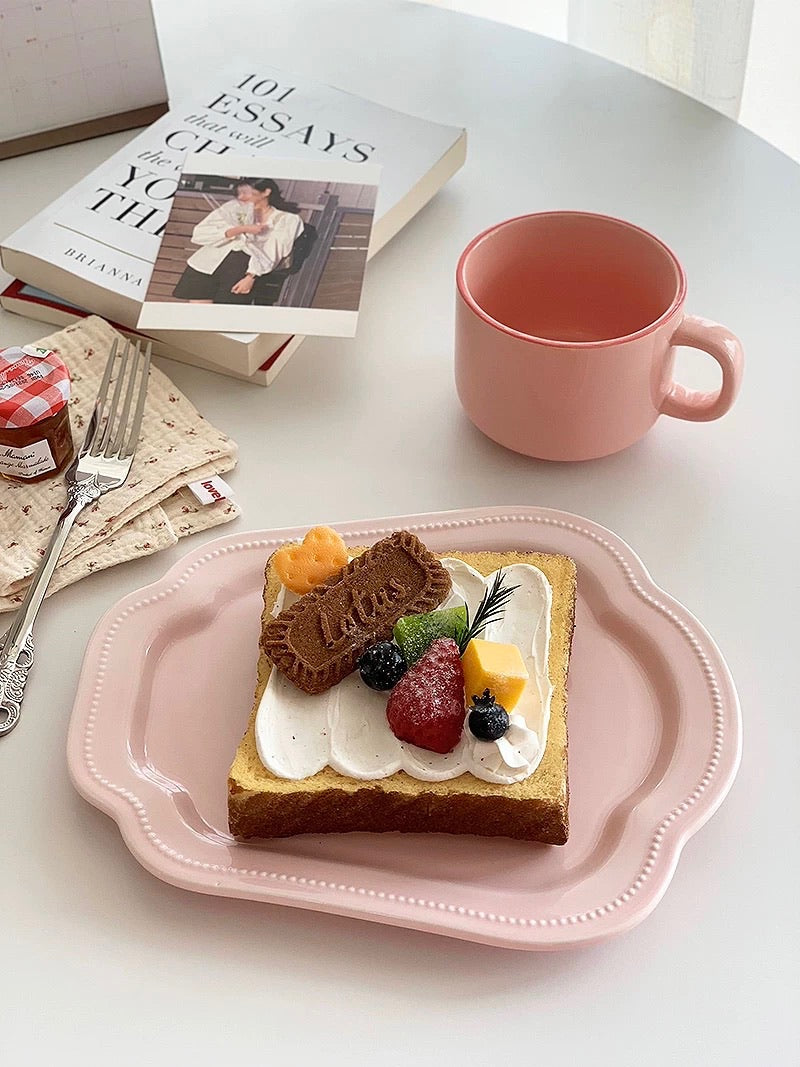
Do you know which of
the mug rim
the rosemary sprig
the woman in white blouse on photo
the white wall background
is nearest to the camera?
the rosemary sprig

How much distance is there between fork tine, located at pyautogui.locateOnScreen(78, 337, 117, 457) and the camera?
106 cm

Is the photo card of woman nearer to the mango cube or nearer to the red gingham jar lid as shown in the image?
the red gingham jar lid

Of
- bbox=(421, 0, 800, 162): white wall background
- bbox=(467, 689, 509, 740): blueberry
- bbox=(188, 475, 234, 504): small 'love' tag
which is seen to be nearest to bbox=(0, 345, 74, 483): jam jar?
bbox=(188, 475, 234, 504): small 'love' tag

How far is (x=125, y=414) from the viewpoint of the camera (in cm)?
108

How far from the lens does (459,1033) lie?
2.33ft

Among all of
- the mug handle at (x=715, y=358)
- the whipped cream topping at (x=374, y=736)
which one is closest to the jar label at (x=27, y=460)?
the whipped cream topping at (x=374, y=736)

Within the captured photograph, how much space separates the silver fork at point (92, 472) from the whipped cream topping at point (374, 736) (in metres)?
0.22

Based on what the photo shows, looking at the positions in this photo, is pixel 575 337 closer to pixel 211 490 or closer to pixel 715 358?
pixel 715 358

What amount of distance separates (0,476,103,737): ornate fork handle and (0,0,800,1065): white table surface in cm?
2

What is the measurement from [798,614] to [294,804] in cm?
45

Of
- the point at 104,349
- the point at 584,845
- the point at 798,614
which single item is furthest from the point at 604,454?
the point at 104,349

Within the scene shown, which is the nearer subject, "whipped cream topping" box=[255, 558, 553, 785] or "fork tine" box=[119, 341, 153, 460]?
"whipped cream topping" box=[255, 558, 553, 785]

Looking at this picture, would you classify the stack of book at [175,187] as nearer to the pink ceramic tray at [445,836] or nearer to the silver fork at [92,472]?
the silver fork at [92,472]

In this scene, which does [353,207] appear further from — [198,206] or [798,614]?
[798,614]
